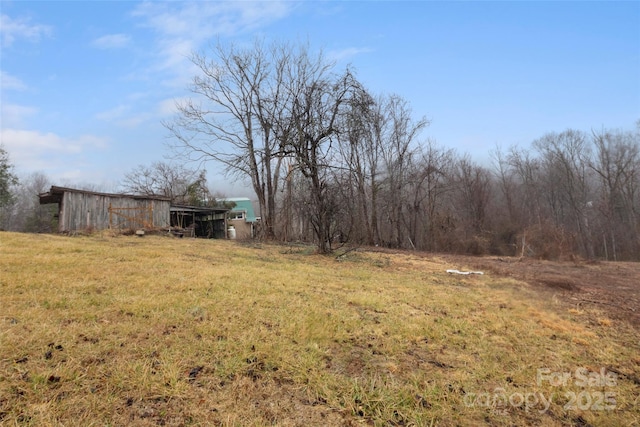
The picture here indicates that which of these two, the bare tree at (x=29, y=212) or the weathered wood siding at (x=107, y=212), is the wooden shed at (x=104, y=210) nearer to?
the weathered wood siding at (x=107, y=212)

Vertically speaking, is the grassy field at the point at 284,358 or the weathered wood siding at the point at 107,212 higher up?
the weathered wood siding at the point at 107,212

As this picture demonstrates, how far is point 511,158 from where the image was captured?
31.0 m

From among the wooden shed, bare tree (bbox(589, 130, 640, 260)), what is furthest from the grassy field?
bare tree (bbox(589, 130, 640, 260))

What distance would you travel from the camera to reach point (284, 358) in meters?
2.64

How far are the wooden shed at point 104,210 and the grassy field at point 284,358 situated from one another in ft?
44.3

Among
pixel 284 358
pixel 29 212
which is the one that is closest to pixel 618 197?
pixel 284 358

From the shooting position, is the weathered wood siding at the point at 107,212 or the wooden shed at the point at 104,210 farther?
the weathered wood siding at the point at 107,212

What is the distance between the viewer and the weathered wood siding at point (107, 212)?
15891 millimetres

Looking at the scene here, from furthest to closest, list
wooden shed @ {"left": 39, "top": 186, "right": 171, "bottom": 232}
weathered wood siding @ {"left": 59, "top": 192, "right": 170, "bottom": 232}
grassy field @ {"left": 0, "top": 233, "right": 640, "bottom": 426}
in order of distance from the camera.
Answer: weathered wood siding @ {"left": 59, "top": 192, "right": 170, "bottom": 232}
wooden shed @ {"left": 39, "top": 186, "right": 171, "bottom": 232}
grassy field @ {"left": 0, "top": 233, "right": 640, "bottom": 426}

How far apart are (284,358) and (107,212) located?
1885 centimetres

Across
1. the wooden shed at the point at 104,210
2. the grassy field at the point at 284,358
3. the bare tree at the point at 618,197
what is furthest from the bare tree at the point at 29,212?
the bare tree at the point at 618,197

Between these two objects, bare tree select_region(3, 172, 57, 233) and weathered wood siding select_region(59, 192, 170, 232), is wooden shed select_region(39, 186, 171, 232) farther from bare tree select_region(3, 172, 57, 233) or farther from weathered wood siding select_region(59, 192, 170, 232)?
bare tree select_region(3, 172, 57, 233)

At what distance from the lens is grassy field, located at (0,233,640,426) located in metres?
2.00

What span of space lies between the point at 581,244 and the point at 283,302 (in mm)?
28949
